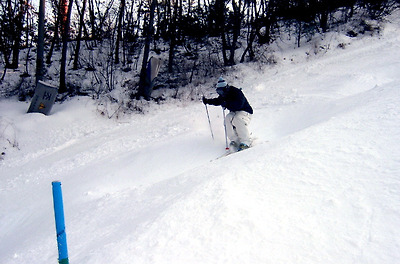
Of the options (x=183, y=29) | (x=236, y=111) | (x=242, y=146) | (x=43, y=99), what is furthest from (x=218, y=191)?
(x=183, y=29)

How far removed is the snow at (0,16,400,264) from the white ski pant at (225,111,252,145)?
53 centimetres

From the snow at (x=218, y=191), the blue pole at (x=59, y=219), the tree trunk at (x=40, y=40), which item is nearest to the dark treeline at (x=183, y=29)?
the tree trunk at (x=40, y=40)

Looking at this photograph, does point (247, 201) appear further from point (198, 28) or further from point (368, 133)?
point (198, 28)

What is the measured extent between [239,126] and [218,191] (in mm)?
3507

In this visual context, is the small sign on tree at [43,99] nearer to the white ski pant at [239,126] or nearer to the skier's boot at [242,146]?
the white ski pant at [239,126]

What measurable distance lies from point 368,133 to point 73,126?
30.1ft

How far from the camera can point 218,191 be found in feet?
10.1

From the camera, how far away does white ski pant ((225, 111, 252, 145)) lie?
6.41m

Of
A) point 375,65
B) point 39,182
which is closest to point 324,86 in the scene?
point 375,65

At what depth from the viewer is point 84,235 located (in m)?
3.31

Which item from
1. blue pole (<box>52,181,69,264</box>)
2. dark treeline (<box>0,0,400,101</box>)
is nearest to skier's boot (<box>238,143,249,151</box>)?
blue pole (<box>52,181,69,264</box>)

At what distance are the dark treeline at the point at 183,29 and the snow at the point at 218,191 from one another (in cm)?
561

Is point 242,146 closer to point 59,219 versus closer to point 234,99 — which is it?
point 234,99

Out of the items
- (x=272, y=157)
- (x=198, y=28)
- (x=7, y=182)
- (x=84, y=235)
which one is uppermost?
(x=198, y=28)
